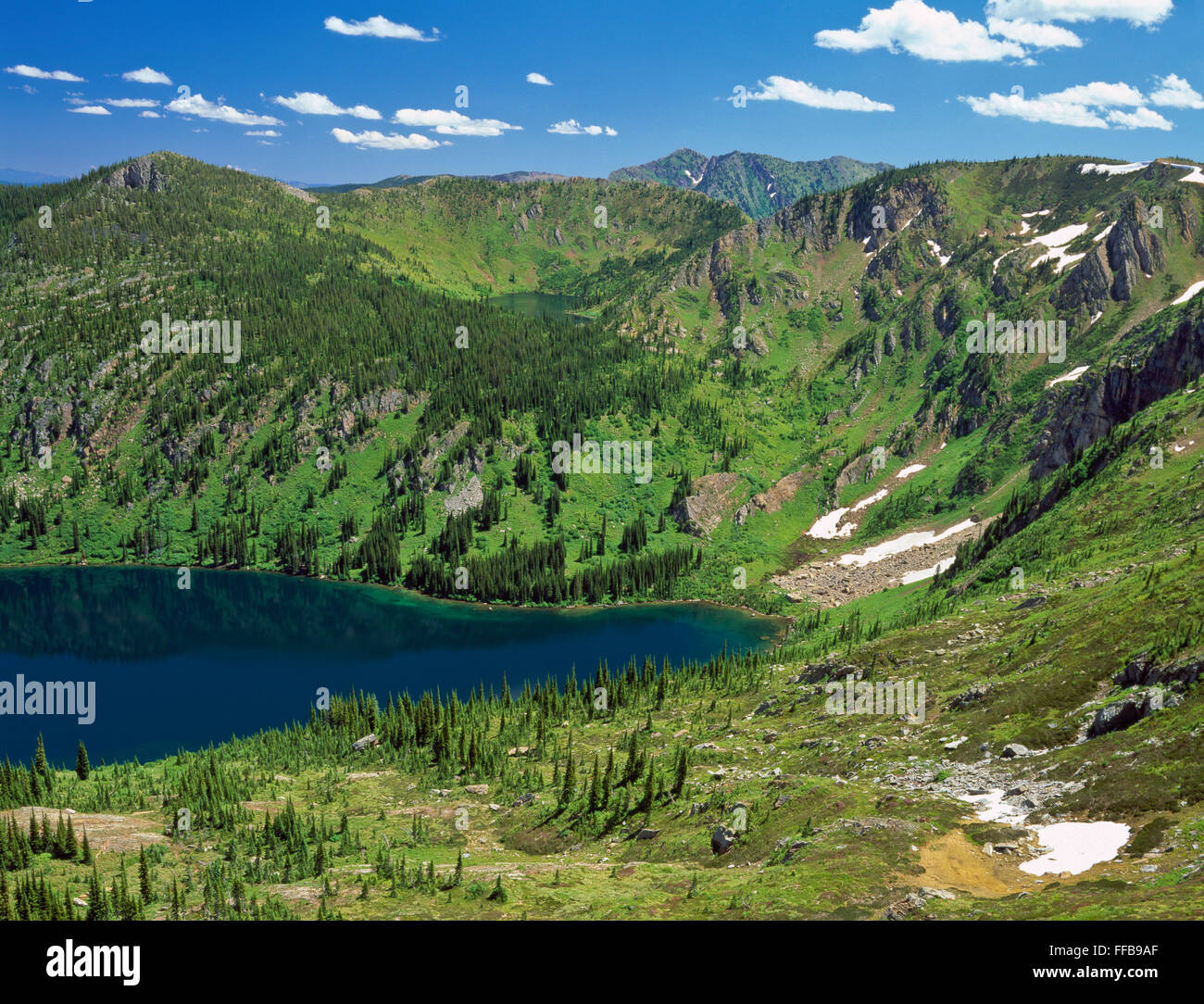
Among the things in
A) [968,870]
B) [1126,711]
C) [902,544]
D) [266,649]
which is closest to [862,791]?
[968,870]

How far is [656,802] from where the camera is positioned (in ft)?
245

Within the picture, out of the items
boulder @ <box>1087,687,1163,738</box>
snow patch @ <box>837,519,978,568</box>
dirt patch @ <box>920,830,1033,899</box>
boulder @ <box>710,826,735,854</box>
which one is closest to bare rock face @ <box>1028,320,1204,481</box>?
snow patch @ <box>837,519,978,568</box>

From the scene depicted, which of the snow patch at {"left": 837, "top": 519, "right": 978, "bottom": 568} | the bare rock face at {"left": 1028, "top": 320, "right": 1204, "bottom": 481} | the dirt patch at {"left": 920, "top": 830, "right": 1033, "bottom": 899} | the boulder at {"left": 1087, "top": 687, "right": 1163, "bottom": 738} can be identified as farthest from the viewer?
the snow patch at {"left": 837, "top": 519, "right": 978, "bottom": 568}

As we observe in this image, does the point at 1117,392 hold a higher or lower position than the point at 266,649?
higher

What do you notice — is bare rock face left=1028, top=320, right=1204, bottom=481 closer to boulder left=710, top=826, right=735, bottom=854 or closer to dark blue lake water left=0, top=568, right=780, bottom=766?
dark blue lake water left=0, top=568, right=780, bottom=766

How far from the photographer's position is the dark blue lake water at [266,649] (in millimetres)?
128250

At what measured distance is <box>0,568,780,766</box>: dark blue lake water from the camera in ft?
421

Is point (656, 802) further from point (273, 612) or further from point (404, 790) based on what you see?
point (273, 612)

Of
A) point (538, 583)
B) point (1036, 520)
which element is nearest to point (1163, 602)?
point (1036, 520)

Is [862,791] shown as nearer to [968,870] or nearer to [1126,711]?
[968,870]

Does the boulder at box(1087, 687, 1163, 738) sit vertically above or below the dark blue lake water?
above

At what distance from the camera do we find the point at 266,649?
164 meters
